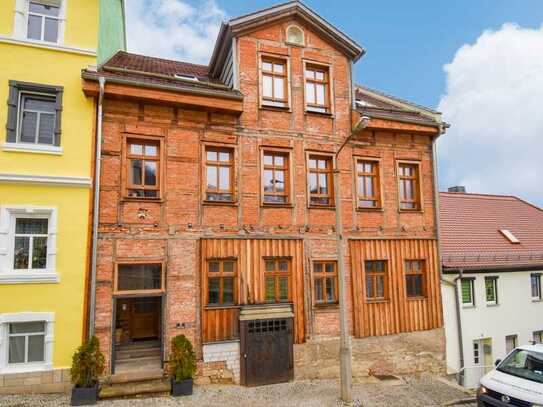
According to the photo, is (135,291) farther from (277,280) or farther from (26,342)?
(277,280)

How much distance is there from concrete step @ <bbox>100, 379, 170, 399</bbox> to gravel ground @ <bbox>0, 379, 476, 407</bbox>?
17 cm

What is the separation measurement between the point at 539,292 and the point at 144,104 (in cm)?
1857

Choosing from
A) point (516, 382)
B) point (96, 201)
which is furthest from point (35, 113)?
point (516, 382)

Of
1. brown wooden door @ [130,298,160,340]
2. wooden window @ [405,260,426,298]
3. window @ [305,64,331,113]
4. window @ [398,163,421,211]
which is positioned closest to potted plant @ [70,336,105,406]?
brown wooden door @ [130,298,160,340]

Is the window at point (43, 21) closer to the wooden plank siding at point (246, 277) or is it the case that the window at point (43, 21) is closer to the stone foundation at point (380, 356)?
the wooden plank siding at point (246, 277)

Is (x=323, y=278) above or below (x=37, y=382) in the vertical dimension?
above

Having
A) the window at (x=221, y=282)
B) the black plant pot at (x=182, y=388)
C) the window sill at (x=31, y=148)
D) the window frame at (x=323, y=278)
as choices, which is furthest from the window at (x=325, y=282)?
the window sill at (x=31, y=148)

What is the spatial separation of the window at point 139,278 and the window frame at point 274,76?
637 centimetres

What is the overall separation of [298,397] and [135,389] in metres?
4.40

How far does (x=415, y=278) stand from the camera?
13.4 metres

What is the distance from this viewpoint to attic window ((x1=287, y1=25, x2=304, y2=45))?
1298 centimetres

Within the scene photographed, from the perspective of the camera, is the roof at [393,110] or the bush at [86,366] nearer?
the bush at [86,366]

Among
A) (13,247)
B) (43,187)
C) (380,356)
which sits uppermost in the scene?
(43,187)

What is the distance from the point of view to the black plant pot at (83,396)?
8.73 meters
